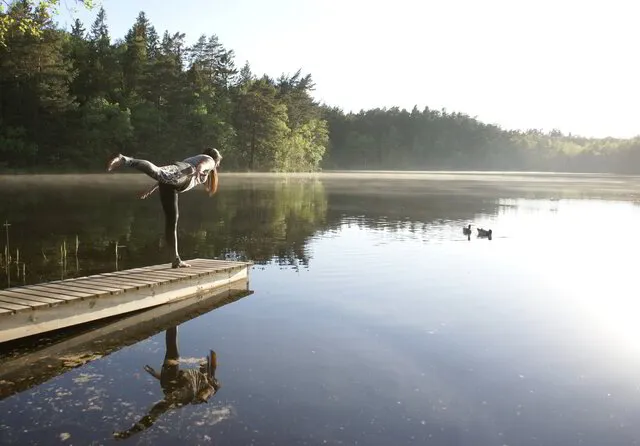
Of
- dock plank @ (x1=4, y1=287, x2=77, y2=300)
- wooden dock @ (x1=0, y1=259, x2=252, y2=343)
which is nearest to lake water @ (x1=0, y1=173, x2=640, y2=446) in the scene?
wooden dock @ (x1=0, y1=259, x2=252, y2=343)

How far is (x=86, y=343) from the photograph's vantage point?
30.9 feet

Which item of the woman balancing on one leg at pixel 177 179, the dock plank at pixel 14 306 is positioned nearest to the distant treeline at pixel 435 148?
the woman balancing on one leg at pixel 177 179

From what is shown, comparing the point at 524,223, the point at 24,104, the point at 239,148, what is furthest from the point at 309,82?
the point at 524,223

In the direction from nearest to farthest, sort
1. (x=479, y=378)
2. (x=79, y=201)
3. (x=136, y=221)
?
(x=479, y=378), (x=136, y=221), (x=79, y=201)

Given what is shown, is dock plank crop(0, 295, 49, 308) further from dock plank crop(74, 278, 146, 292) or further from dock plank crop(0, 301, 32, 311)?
dock plank crop(74, 278, 146, 292)

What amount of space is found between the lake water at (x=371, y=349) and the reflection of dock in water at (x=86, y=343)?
0.45ft

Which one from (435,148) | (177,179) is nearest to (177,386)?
(177,179)

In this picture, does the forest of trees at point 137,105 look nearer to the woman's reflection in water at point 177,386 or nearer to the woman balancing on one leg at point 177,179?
the woman balancing on one leg at point 177,179

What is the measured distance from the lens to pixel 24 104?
223 feet

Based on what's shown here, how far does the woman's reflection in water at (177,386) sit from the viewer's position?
22.1 ft

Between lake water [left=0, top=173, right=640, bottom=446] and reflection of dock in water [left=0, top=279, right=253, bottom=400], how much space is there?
136 mm

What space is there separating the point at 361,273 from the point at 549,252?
8.66 metres

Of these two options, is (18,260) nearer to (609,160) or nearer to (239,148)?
(239,148)

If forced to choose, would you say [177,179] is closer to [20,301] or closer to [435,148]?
[20,301]
